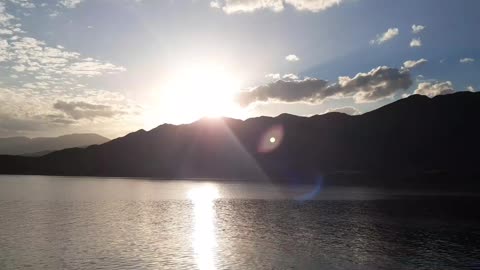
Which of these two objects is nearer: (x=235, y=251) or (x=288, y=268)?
(x=288, y=268)

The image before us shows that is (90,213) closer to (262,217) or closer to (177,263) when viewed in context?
(262,217)

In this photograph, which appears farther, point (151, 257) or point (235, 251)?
point (235, 251)

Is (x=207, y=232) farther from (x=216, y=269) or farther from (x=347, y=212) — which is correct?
(x=347, y=212)

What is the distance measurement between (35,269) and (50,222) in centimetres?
3814

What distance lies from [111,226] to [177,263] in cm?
3195

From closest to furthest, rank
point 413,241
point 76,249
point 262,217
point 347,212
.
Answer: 1. point 76,249
2. point 413,241
3. point 262,217
4. point 347,212

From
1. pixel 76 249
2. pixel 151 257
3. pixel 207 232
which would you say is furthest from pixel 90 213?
pixel 151 257

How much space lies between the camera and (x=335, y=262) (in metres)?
48.1

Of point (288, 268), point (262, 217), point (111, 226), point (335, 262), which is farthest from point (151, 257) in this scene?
point (262, 217)

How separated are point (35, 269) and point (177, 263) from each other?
13729 millimetres

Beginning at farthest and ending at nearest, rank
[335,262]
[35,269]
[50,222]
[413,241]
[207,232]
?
[50,222] → [207,232] → [413,241] → [335,262] → [35,269]

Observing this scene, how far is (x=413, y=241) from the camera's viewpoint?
63094mm

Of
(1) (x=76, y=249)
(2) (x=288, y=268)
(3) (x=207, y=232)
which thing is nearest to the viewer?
(2) (x=288, y=268)

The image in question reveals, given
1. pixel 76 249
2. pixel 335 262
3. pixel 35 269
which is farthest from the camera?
pixel 76 249
